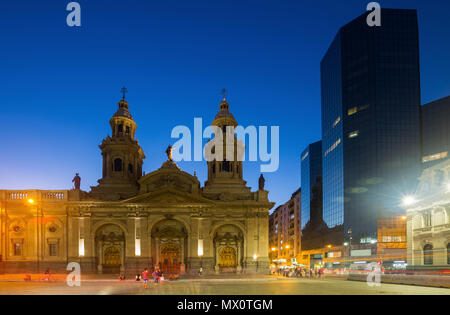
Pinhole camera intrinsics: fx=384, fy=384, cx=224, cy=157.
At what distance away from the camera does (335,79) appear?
120750mm

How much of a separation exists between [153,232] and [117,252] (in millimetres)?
6148

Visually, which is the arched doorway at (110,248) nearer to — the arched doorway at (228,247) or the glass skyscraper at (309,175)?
the arched doorway at (228,247)

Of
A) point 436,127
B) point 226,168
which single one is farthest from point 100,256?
point 436,127

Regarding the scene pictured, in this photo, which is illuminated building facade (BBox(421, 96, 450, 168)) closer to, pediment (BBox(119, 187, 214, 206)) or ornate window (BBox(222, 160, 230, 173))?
ornate window (BBox(222, 160, 230, 173))

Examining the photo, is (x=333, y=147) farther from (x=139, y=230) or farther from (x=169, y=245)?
(x=139, y=230)

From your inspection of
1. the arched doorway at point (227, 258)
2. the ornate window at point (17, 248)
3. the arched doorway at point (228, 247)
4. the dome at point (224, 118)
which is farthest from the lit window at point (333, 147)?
the ornate window at point (17, 248)

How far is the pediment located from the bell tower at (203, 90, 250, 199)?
386 cm

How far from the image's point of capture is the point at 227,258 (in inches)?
2267

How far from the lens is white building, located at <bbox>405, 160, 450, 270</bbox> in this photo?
132 ft

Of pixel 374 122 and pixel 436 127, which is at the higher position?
pixel 374 122

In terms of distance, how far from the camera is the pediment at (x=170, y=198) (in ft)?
184

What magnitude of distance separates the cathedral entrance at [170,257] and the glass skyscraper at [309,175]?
97.6 metres

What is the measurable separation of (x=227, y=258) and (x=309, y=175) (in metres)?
107

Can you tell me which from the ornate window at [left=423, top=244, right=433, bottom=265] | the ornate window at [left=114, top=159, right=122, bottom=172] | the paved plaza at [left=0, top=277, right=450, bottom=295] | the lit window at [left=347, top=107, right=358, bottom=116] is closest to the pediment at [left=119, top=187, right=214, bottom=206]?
the ornate window at [left=114, top=159, right=122, bottom=172]
